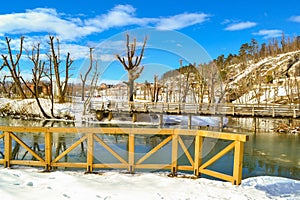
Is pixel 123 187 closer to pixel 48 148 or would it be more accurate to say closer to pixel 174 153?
pixel 174 153

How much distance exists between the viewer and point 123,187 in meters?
4.42

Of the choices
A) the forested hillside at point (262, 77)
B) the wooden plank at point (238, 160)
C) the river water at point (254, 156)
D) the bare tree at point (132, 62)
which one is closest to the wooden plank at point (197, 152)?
the wooden plank at point (238, 160)

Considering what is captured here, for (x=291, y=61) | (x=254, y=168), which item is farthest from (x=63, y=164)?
(x=291, y=61)

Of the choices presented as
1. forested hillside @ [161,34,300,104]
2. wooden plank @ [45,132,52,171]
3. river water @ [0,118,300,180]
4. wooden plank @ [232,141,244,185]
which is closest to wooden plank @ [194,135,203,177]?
wooden plank @ [232,141,244,185]

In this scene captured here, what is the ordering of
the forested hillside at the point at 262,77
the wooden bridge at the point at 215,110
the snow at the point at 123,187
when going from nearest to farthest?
the snow at the point at 123,187 < the wooden bridge at the point at 215,110 < the forested hillside at the point at 262,77

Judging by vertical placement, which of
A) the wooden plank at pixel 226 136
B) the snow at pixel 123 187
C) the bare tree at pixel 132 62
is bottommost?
the snow at pixel 123 187

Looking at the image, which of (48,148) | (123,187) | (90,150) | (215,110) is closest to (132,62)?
(90,150)

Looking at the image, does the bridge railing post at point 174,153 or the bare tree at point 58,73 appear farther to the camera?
the bare tree at point 58,73

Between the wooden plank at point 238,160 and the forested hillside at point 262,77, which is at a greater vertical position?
the forested hillside at point 262,77

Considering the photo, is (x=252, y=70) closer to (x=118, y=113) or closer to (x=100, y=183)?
(x=118, y=113)

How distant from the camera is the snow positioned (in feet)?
13.1

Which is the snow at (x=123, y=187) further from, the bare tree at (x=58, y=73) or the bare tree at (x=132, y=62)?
the bare tree at (x=58, y=73)

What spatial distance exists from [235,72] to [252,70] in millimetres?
6501

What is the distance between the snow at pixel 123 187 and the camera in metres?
3.98
